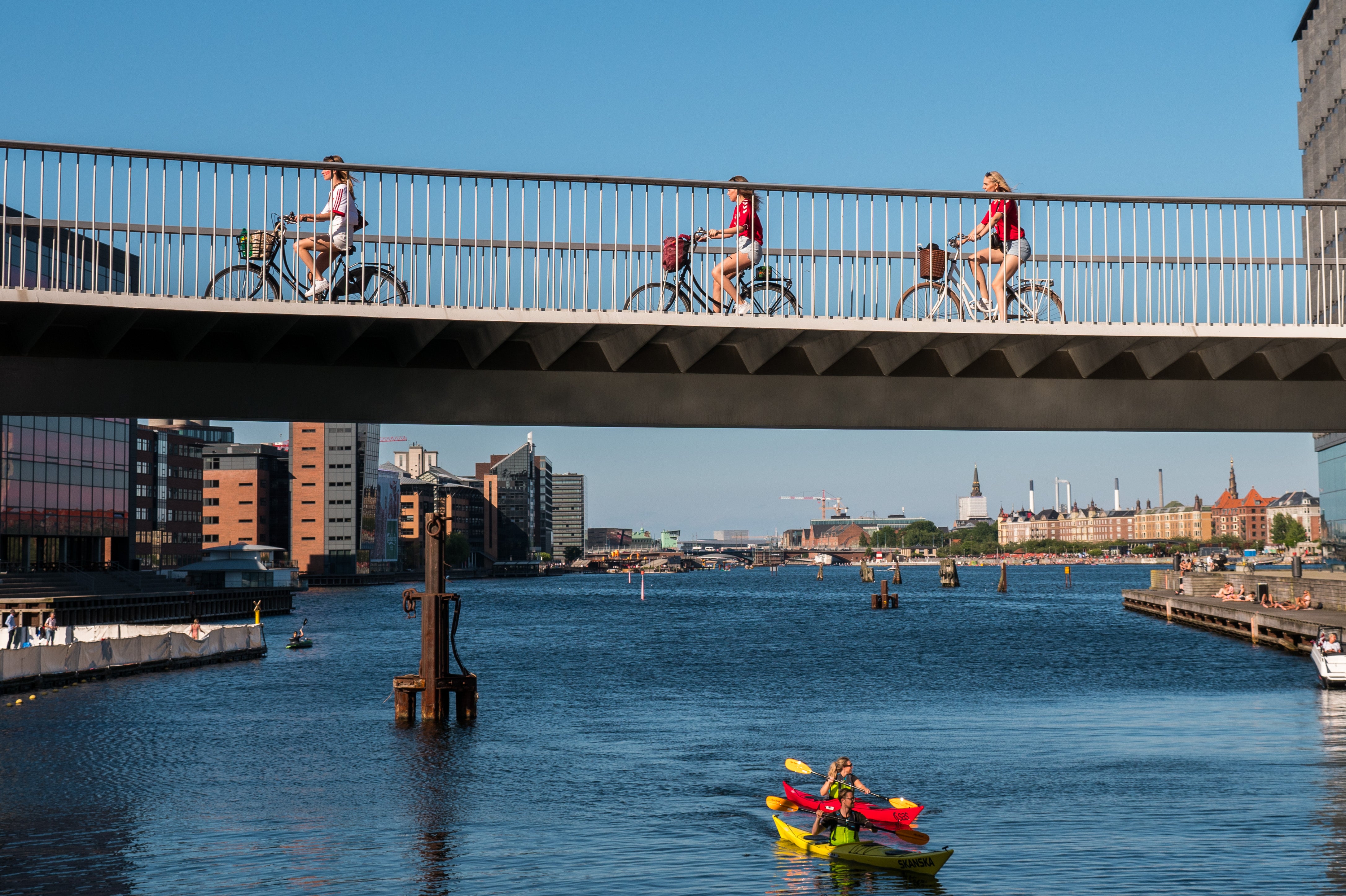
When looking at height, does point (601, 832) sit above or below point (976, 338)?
below

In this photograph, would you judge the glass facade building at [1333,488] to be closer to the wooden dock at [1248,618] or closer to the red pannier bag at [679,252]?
the wooden dock at [1248,618]

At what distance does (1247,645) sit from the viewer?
74188 mm

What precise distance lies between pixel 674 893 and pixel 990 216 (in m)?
13.2

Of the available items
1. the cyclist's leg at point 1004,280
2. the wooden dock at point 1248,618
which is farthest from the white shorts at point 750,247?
the wooden dock at point 1248,618

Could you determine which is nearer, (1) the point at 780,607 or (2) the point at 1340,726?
(2) the point at 1340,726

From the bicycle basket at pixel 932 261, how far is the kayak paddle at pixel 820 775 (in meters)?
9.85

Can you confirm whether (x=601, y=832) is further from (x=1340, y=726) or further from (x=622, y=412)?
(x=1340, y=726)

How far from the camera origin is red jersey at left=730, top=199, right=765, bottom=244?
2292cm

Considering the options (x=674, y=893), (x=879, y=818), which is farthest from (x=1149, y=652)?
(x=674, y=893)

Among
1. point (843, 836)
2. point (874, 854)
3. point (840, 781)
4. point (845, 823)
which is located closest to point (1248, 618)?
point (840, 781)

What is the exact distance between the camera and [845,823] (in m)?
24.6

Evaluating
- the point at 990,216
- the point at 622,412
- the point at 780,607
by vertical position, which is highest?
the point at 990,216

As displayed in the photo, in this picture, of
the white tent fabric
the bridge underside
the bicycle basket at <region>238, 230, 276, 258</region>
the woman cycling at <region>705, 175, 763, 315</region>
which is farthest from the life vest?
the white tent fabric

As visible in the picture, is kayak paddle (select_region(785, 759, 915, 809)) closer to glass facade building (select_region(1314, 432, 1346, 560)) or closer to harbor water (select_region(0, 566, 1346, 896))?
harbor water (select_region(0, 566, 1346, 896))
